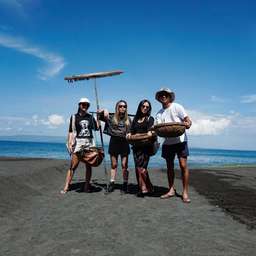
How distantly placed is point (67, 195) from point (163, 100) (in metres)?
3.28

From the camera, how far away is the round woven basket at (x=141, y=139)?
A: 24.1ft

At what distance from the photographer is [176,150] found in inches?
281

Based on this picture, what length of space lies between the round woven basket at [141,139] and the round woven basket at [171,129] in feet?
1.82

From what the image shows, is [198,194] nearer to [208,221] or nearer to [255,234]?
[208,221]

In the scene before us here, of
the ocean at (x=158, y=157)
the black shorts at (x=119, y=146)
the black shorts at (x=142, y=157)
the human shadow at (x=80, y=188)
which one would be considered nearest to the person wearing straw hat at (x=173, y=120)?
the black shorts at (x=142, y=157)

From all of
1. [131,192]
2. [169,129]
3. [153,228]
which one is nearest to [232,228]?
[153,228]

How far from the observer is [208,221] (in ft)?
17.8

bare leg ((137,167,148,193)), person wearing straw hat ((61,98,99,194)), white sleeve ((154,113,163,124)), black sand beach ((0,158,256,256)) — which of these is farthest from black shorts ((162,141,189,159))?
person wearing straw hat ((61,98,99,194))

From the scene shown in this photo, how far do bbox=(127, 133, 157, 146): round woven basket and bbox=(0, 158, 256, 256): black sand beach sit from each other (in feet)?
4.14

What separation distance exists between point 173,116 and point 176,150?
75 centimetres

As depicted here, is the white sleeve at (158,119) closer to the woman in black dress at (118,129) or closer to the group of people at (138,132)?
the group of people at (138,132)

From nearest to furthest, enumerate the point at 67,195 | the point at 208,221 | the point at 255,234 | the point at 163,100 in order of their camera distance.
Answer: the point at 255,234
the point at 208,221
the point at 163,100
the point at 67,195

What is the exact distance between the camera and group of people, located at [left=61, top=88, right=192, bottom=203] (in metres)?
7.12

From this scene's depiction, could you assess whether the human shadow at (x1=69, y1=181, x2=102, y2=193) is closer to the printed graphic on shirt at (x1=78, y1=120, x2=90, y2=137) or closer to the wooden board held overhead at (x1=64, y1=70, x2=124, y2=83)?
the printed graphic on shirt at (x1=78, y1=120, x2=90, y2=137)
